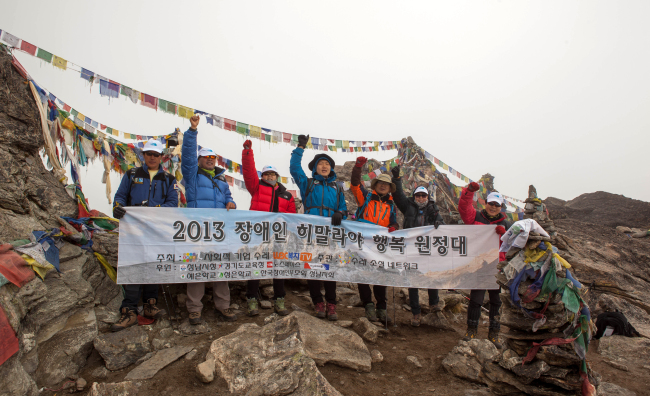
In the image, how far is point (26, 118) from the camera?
19.2 feet

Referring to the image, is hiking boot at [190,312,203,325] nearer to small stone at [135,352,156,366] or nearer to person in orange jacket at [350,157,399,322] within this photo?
small stone at [135,352,156,366]

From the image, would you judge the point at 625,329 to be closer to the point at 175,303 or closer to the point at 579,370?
the point at 579,370

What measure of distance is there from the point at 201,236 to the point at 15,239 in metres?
2.25

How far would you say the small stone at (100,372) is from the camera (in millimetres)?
4047

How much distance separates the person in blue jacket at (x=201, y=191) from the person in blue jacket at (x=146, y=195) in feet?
1.05

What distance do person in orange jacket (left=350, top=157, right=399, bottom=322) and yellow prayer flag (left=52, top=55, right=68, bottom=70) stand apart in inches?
249

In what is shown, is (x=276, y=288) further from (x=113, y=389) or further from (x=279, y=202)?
(x=113, y=389)

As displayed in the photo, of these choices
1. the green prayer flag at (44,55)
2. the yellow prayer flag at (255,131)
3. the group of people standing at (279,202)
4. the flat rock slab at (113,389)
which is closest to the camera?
the flat rock slab at (113,389)

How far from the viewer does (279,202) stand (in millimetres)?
5891

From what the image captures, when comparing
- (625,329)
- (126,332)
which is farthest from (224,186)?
(625,329)

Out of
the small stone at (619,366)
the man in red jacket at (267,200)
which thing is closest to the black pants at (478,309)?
the small stone at (619,366)

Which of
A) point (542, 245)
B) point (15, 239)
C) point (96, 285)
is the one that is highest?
point (542, 245)

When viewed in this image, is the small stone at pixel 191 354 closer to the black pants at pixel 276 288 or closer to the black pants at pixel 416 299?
the black pants at pixel 276 288

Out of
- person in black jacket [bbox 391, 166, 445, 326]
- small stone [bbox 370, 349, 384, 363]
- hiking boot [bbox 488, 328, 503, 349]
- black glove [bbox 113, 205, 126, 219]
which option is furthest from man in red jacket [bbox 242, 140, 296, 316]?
hiking boot [bbox 488, 328, 503, 349]
